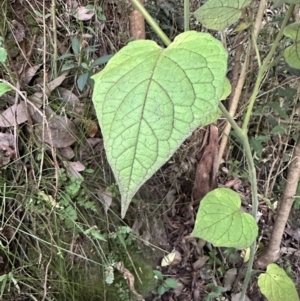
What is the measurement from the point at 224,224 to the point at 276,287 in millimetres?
260

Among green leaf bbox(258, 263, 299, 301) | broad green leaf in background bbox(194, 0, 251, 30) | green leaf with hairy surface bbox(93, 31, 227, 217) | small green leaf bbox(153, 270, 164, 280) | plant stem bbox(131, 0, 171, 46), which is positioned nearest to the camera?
green leaf with hairy surface bbox(93, 31, 227, 217)

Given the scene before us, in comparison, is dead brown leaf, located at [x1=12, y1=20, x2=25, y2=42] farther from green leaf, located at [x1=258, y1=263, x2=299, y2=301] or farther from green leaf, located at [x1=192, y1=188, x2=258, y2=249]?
green leaf, located at [x1=258, y1=263, x2=299, y2=301]

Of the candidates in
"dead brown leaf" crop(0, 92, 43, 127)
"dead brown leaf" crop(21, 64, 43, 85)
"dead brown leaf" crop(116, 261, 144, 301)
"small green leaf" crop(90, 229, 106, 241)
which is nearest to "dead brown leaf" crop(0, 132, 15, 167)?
"dead brown leaf" crop(0, 92, 43, 127)

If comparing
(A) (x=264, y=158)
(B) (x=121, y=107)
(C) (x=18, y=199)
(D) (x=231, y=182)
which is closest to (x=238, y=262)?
(D) (x=231, y=182)

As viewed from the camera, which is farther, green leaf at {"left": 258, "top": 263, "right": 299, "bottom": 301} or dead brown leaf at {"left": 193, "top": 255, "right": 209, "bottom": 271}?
dead brown leaf at {"left": 193, "top": 255, "right": 209, "bottom": 271}

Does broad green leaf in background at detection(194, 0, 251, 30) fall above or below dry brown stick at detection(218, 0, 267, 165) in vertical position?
above

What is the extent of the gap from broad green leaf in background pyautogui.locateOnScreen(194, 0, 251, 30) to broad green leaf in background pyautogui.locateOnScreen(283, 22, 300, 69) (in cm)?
9

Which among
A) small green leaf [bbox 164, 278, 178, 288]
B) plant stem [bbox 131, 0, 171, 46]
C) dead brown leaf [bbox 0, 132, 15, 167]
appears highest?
plant stem [bbox 131, 0, 171, 46]

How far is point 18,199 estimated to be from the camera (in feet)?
3.18

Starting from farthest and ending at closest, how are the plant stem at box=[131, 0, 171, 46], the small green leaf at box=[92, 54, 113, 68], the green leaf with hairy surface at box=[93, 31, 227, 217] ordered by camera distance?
the small green leaf at box=[92, 54, 113, 68], the plant stem at box=[131, 0, 171, 46], the green leaf with hairy surface at box=[93, 31, 227, 217]

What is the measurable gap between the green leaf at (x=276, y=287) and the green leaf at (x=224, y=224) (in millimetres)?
220

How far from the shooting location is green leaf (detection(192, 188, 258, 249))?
733mm

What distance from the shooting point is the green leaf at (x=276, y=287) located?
0.91m

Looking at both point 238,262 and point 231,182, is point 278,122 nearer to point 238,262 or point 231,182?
point 231,182
